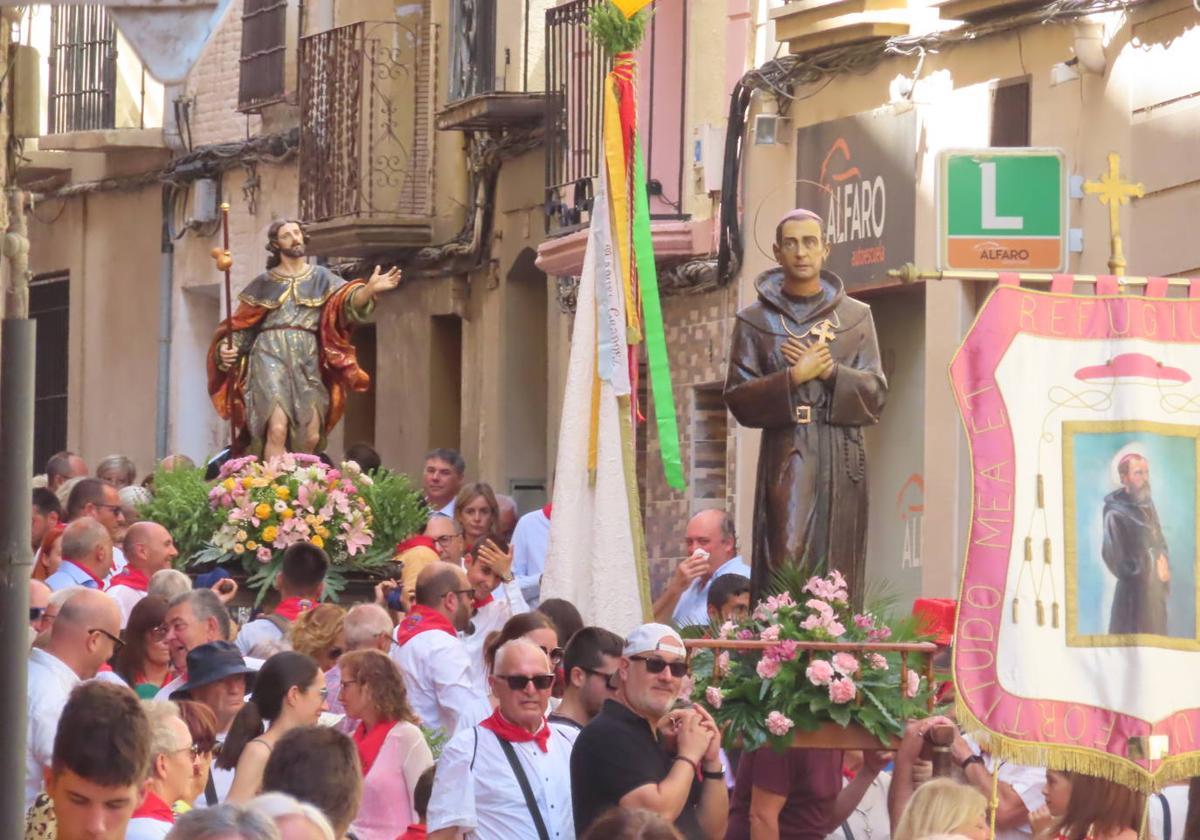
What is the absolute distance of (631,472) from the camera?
11.3 meters

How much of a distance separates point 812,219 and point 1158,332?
1.76 metres

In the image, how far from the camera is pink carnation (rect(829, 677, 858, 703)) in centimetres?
945

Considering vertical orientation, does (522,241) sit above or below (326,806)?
above

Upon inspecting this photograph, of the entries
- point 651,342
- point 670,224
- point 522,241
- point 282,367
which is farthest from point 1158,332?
point 522,241

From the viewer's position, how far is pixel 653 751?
8641mm

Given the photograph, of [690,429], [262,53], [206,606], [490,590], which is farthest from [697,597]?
[262,53]

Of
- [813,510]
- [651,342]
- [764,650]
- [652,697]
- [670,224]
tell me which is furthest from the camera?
[670,224]

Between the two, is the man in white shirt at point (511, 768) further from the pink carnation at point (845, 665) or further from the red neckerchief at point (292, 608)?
the red neckerchief at point (292, 608)

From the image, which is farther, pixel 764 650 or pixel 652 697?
pixel 764 650

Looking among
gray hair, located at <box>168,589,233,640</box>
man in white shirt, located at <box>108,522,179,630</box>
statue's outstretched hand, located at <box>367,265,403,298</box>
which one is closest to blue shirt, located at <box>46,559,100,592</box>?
man in white shirt, located at <box>108,522,179,630</box>

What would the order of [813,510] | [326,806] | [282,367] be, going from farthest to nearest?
[282,367], [813,510], [326,806]

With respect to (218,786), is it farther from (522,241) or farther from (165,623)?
(522,241)

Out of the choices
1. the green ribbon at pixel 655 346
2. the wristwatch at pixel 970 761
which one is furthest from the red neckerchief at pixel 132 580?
the wristwatch at pixel 970 761

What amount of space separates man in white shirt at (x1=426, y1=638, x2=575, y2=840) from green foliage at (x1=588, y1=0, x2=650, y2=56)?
3.38m
